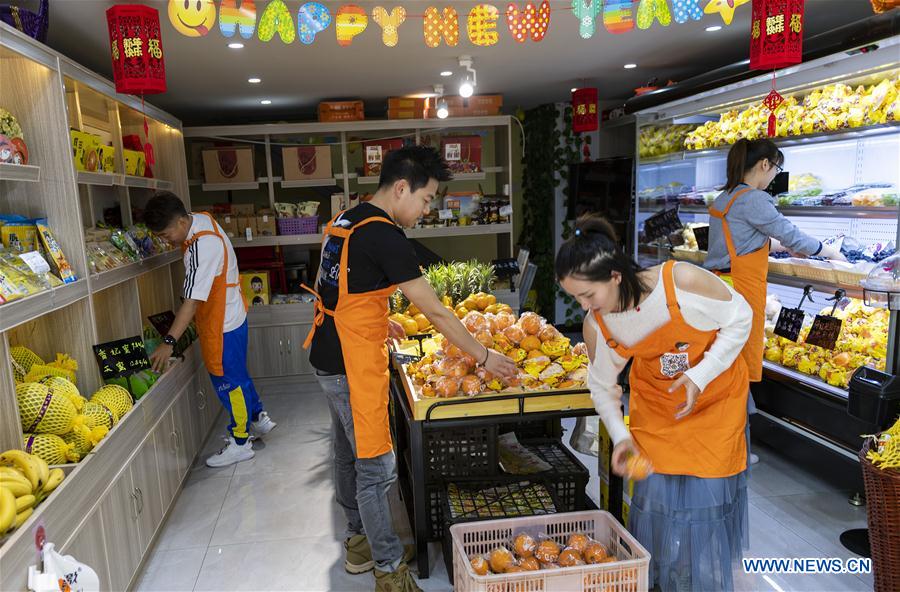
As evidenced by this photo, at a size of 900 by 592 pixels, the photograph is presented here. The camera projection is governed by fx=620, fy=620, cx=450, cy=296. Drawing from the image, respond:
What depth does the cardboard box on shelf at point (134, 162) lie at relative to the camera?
157 inches

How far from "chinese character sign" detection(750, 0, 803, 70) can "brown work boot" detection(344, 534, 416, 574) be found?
10.2 ft

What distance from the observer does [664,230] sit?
17.3 ft

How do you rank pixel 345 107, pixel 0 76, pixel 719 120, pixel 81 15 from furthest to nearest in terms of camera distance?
pixel 345 107
pixel 719 120
pixel 81 15
pixel 0 76

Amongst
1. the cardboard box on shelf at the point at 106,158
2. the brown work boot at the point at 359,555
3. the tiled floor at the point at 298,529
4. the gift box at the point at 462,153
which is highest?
the gift box at the point at 462,153

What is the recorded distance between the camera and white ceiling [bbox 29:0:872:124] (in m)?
3.75

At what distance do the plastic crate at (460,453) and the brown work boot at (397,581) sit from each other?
0.42 m

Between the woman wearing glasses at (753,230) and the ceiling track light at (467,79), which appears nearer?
the woman wearing glasses at (753,230)

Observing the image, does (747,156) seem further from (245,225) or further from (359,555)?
(245,225)

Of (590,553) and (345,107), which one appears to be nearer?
(590,553)

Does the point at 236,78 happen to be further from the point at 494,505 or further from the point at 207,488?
the point at 494,505

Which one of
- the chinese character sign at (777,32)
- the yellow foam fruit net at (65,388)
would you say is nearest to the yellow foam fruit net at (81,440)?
the yellow foam fruit net at (65,388)

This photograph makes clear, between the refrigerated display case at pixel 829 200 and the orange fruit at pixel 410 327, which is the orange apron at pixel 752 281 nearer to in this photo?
the refrigerated display case at pixel 829 200

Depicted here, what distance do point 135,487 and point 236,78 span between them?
3.39 meters

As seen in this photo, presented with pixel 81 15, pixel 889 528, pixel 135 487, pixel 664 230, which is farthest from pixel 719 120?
pixel 135 487
